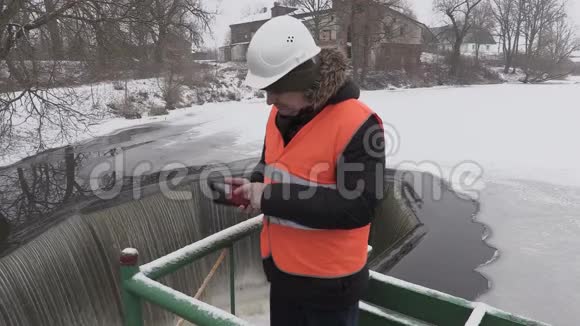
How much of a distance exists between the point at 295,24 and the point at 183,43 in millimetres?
12495

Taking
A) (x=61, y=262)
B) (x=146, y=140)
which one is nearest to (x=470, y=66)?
(x=146, y=140)

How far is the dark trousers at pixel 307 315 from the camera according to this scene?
66.9 inches

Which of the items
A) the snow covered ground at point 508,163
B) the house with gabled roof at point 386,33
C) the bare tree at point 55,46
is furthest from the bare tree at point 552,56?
the bare tree at point 55,46

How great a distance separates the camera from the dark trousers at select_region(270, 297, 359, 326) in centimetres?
170

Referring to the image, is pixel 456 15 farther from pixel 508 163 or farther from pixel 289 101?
pixel 289 101

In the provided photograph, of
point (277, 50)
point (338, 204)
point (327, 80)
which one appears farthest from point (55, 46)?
point (338, 204)

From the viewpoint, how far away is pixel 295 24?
1686 mm

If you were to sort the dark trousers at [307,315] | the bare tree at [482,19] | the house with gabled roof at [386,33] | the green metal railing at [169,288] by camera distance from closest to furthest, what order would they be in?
the green metal railing at [169,288] → the dark trousers at [307,315] → the house with gabled roof at [386,33] → the bare tree at [482,19]

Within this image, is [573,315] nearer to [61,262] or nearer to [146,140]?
[61,262]

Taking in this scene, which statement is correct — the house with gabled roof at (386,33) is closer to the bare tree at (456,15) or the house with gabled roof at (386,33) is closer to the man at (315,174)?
the bare tree at (456,15)

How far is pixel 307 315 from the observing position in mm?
1737

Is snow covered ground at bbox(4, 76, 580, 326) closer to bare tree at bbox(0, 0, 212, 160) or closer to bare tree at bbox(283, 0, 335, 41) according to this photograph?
bare tree at bbox(0, 0, 212, 160)

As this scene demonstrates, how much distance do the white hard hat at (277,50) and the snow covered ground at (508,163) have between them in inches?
132

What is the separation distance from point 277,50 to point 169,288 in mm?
953
